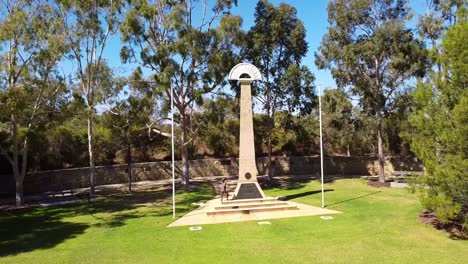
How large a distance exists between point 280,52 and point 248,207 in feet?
49.5

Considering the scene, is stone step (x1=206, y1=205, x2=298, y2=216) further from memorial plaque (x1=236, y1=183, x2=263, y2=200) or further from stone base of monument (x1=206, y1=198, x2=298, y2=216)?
memorial plaque (x1=236, y1=183, x2=263, y2=200)

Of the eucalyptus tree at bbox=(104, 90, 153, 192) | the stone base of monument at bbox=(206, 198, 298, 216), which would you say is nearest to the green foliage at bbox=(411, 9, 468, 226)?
the stone base of monument at bbox=(206, 198, 298, 216)

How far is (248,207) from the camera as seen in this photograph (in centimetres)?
1856

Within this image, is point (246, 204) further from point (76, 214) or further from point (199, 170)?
point (199, 170)

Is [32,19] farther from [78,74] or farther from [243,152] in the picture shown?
[243,152]

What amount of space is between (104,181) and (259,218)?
19.3 metres

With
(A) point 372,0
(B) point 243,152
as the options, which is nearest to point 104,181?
(B) point 243,152

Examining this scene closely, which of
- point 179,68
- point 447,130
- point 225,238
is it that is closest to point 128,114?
point 179,68

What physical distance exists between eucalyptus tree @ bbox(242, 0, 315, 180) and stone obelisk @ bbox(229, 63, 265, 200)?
763 cm

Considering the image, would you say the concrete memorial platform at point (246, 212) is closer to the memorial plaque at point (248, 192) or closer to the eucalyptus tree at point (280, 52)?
the memorial plaque at point (248, 192)

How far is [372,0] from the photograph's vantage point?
27031 millimetres

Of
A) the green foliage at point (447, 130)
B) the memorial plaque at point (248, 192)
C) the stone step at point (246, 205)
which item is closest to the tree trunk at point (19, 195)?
the stone step at point (246, 205)

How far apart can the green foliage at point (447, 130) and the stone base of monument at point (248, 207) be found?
21.3 ft

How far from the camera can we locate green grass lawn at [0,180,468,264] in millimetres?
11805
